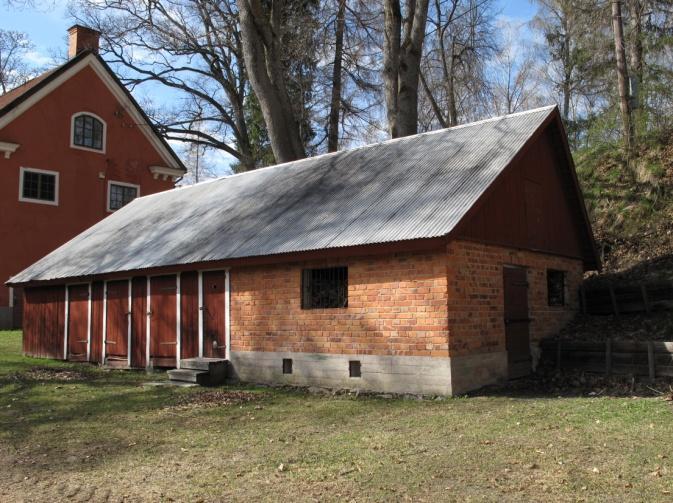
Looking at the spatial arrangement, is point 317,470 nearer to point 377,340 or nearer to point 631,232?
point 377,340

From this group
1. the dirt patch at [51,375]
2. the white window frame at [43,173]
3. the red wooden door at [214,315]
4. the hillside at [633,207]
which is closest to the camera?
the red wooden door at [214,315]

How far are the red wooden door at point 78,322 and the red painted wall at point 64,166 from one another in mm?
8754

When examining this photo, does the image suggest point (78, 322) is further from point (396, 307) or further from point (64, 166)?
point (64, 166)

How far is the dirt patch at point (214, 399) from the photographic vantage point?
33.0ft

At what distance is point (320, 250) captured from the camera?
1095 centimetres

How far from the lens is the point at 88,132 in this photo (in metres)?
27.8

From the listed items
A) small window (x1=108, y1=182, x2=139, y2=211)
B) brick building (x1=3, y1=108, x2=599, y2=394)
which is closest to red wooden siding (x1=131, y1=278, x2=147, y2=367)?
brick building (x1=3, y1=108, x2=599, y2=394)

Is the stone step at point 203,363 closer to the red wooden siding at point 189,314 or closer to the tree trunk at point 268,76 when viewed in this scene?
the red wooden siding at point 189,314

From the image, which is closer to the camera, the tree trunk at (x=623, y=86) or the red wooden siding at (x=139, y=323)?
the red wooden siding at (x=139, y=323)

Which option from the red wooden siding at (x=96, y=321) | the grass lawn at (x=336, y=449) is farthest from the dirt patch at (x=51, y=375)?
the grass lawn at (x=336, y=449)

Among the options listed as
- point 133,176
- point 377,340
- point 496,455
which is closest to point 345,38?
point 133,176

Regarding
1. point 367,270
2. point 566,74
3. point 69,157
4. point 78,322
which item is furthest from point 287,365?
point 566,74

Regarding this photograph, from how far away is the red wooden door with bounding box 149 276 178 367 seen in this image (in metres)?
14.2

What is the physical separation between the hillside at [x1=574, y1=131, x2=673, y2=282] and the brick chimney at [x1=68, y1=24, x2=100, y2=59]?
22814 millimetres
